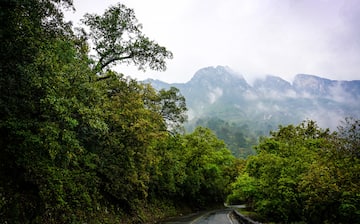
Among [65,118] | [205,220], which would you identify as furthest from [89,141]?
[205,220]

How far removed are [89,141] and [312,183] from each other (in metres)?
12.2

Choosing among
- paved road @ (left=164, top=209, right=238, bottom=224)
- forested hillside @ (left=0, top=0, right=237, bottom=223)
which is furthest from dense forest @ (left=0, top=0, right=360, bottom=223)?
paved road @ (left=164, top=209, right=238, bottom=224)

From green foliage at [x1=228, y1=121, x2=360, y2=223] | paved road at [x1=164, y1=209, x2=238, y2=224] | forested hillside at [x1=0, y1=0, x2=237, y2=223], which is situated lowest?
paved road at [x1=164, y1=209, x2=238, y2=224]

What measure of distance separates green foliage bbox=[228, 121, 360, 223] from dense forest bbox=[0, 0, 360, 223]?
2.9 inches

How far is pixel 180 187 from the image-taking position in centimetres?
4259

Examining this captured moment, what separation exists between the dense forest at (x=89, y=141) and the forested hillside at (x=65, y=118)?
1.5 inches

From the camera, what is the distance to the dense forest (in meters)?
9.39

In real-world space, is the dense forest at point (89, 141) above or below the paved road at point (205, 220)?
above

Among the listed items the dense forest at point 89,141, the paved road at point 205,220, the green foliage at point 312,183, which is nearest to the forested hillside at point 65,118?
the dense forest at point 89,141

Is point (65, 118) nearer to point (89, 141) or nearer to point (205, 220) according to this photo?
point (89, 141)

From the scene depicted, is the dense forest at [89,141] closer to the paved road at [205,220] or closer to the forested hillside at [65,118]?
the forested hillside at [65,118]

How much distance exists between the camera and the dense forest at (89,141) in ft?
30.8

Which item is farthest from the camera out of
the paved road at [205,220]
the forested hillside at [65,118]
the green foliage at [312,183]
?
the paved road at [205,220]

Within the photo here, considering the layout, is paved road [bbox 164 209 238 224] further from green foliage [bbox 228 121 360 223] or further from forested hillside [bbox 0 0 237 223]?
forested hillside [bbox 0 0 237 223]
